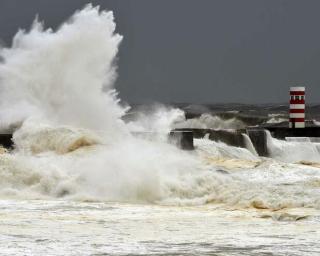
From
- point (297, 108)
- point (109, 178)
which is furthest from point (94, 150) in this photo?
point (297, 108)

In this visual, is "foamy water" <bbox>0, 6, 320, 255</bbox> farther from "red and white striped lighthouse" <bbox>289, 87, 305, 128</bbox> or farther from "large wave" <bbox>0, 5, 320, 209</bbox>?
"red and white striped lighthouse" <bbox>289, 87, 305, 128</bbox>

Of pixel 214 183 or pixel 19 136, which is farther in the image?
pixel 19 136

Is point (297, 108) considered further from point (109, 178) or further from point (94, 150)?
point (109, 178)

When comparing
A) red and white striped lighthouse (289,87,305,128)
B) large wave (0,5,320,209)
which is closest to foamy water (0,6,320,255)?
large wave (0,5,320,209)

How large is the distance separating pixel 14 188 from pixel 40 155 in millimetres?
2161

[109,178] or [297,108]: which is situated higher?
[297,108]

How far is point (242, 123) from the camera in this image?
33.8 meters

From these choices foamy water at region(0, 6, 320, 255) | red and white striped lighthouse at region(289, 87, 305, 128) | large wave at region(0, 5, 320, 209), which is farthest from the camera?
red and white striped lighthouse at region(289, 87, 305, 128)

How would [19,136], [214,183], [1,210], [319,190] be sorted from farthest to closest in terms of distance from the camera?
1. [19,136]
2. [214,183]
3. [319,190]
4. [1,210]

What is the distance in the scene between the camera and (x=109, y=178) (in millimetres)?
11695

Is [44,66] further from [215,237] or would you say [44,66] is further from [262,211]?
[215,237]

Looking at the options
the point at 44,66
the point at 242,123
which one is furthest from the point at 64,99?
the point at 242,123

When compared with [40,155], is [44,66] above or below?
above

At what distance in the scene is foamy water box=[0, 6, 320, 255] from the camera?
732 cm
